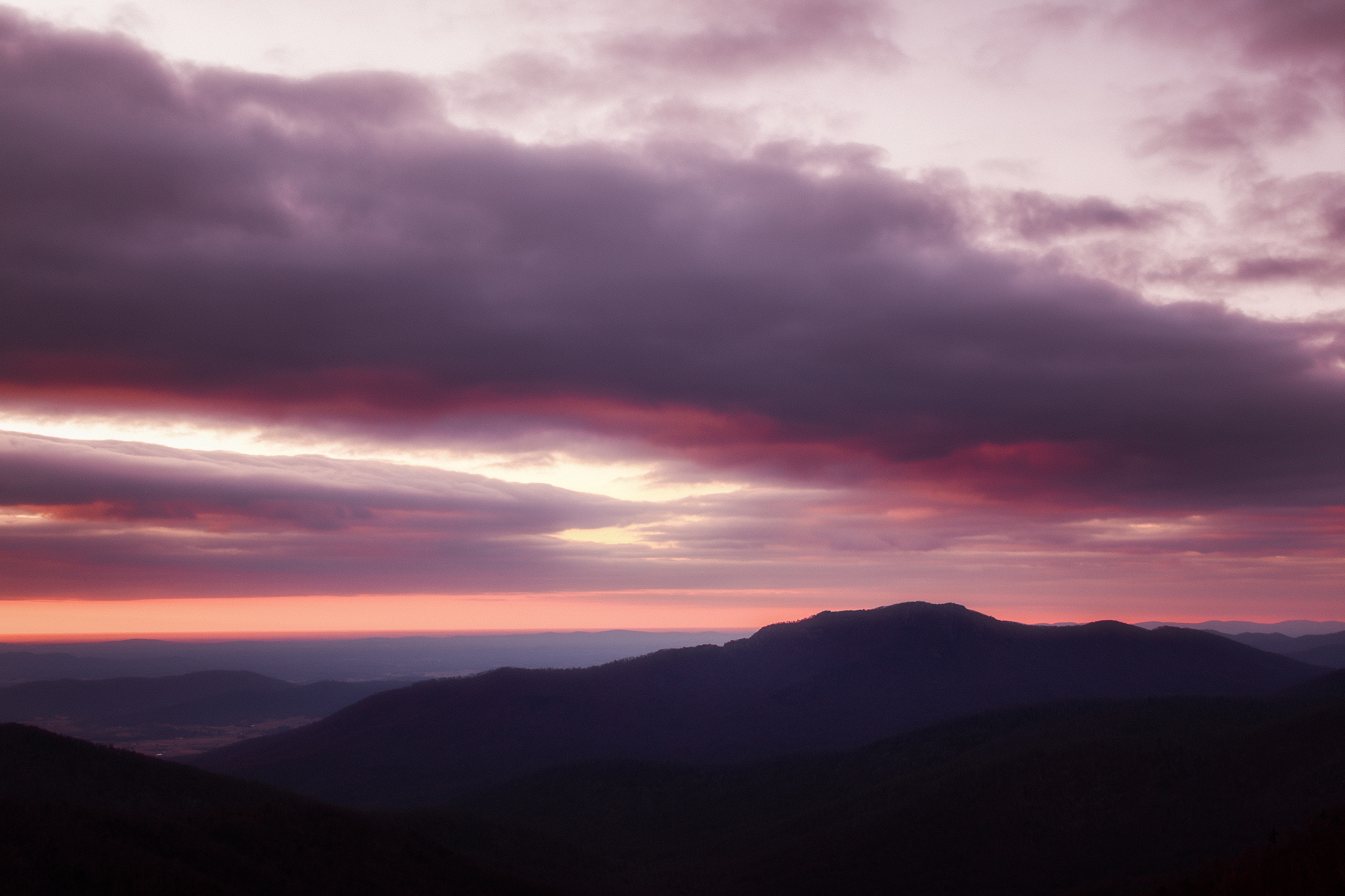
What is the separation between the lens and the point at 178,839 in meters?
53.4

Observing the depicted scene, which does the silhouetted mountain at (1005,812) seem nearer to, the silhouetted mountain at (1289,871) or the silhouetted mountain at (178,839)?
the silhouetted mountain at (1289,871)

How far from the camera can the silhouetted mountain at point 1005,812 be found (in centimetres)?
7906

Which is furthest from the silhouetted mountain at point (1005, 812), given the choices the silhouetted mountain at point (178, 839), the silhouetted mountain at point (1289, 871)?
the silhouetted mountain at point (178, 839)

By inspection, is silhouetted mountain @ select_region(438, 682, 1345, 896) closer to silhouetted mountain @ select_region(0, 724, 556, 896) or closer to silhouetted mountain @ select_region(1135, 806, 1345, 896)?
silhouetted mountain @ select_region(1135, 806, 1345, 896)

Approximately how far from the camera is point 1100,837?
84000 millimetres

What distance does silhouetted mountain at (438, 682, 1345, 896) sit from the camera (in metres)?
79.1

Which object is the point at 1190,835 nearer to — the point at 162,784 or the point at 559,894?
the point at 559,894

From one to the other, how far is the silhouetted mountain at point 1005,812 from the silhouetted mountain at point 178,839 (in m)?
21.5

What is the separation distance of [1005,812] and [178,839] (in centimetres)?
7779

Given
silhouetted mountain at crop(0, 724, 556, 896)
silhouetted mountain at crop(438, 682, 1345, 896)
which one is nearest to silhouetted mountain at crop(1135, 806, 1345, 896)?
silhouetted mountain at crop(438, 682, 1345, 896)

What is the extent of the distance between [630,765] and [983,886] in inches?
3602

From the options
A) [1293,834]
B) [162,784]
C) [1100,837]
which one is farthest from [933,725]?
[162,784]

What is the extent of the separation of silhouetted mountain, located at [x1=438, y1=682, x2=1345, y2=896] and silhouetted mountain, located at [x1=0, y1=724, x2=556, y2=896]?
70.6 feet

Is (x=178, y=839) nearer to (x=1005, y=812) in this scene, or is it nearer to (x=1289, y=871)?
(x=1289, y=871)
